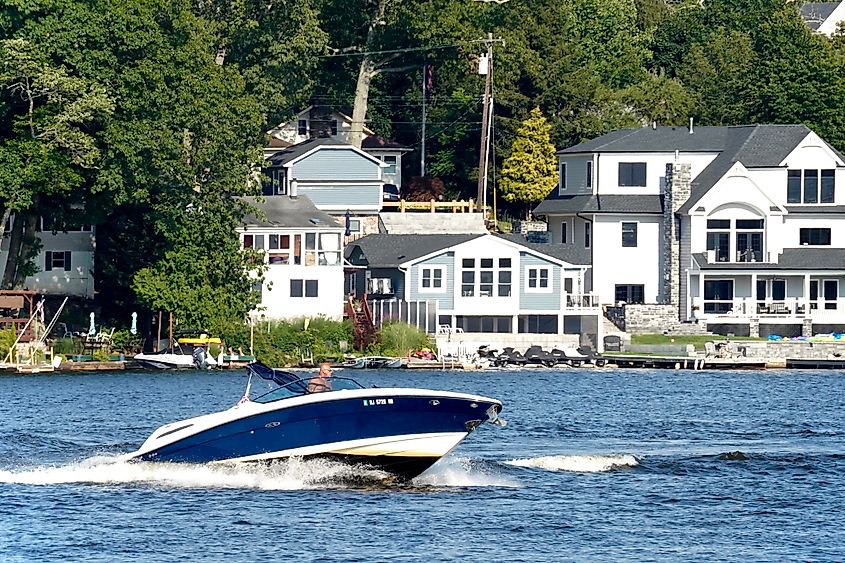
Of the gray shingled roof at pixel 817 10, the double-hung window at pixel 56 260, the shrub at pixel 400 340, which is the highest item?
the gray shingled roof at pixel 817 10

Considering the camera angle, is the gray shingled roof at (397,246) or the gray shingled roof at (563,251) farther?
the gray shingled roof at (563,251)

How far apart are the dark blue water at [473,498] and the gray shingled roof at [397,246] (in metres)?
28.3

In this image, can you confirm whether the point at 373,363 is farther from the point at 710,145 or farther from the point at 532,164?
the point at 532,164

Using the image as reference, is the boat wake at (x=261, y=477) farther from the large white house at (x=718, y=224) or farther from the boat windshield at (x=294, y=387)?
the large white house at (x=718, y=224)

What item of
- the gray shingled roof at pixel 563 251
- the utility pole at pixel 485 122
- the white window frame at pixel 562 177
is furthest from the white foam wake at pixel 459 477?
the utility pole at pixel 485 122

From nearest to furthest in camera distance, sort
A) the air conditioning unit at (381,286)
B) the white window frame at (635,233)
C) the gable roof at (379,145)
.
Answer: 1. the air conditioning unit at (381,286)
2. the white window frame at (635,233)
3. the gable roof at (379,145)

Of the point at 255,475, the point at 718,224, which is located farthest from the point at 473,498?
the point at 718,224

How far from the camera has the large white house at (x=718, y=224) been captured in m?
84.8

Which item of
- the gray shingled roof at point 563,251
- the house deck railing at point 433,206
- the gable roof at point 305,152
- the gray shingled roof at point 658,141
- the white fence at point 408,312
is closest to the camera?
the white fence at point 408,312

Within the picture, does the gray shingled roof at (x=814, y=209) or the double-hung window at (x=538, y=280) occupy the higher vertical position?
the gray shingled roof at (x=814, y=209)

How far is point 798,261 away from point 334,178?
23852mm

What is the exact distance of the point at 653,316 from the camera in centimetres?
8338

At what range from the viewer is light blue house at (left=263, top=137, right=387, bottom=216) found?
95.1 meters

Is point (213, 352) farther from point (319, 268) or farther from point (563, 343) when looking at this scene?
point (563, 343)
